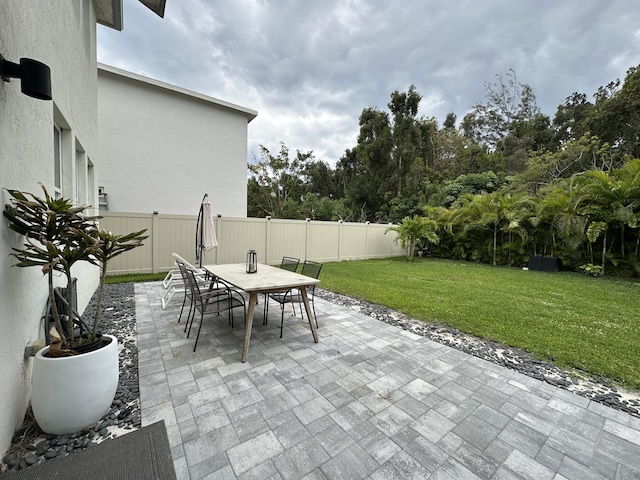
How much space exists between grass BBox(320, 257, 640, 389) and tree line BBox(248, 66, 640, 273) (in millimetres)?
1985

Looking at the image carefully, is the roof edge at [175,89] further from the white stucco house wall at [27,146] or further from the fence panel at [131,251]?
the white stucco house wall at [27,146]

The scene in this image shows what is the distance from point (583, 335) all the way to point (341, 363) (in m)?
3.50

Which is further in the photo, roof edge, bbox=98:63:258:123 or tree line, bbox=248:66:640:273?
roof edge, bbox=98:63:258:123

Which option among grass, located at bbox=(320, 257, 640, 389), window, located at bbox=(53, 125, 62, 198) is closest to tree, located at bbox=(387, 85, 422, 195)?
grass, located at bbox=(320, 257, 640, 389)

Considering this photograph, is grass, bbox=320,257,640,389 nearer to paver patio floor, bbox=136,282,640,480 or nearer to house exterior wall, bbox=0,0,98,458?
paver patio floor, bbox=136,282,640,480

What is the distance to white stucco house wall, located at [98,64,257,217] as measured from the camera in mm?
9664

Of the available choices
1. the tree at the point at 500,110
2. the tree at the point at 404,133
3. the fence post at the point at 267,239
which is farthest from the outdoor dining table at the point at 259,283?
A: the tree at the point at 500,110

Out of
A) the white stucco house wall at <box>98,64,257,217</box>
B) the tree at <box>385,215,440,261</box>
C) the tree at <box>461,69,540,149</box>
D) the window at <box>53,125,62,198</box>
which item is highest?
the tree at <box>461,69,540,149</box>

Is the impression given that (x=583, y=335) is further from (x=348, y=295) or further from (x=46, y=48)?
(x=46, y=48)

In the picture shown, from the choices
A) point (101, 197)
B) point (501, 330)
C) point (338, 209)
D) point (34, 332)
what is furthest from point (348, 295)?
point (338, 209)

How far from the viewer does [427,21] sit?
305 inches

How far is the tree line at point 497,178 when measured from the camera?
8.48 meters

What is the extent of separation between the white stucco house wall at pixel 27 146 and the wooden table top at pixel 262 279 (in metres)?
1.66

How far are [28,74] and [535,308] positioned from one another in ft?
22.9
